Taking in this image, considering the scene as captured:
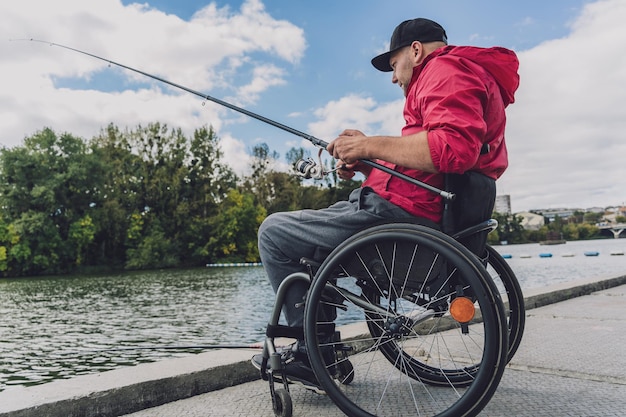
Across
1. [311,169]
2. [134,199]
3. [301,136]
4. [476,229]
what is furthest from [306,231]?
[134,199]

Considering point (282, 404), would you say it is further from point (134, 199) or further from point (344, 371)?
point (134, 199)

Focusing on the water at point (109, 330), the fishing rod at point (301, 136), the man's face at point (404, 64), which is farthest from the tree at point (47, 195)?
the man's face at point (404, 64)

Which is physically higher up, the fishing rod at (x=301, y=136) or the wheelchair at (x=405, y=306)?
the fishing rod at (x=301, y=136)

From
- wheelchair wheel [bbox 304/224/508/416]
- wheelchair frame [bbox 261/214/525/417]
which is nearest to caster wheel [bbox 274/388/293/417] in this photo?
wheelchair frame [bbox 261/214/525/417]

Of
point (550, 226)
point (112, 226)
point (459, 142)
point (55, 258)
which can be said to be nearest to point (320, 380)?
point (459, 142)

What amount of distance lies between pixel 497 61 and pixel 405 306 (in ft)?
3.09

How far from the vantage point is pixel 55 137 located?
47125 millimetres

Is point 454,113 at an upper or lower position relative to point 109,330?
upper

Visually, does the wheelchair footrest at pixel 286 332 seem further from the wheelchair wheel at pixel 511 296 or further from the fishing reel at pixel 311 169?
the wheelchair wheel at pixel 511 296

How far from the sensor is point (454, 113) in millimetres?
1842

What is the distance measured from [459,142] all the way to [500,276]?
2.95 feet

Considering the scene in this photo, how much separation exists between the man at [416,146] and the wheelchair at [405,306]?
9 centimetres

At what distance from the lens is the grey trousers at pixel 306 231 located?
209 cm

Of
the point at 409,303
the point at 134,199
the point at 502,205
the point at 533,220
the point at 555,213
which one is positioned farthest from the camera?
the point at 555,213
